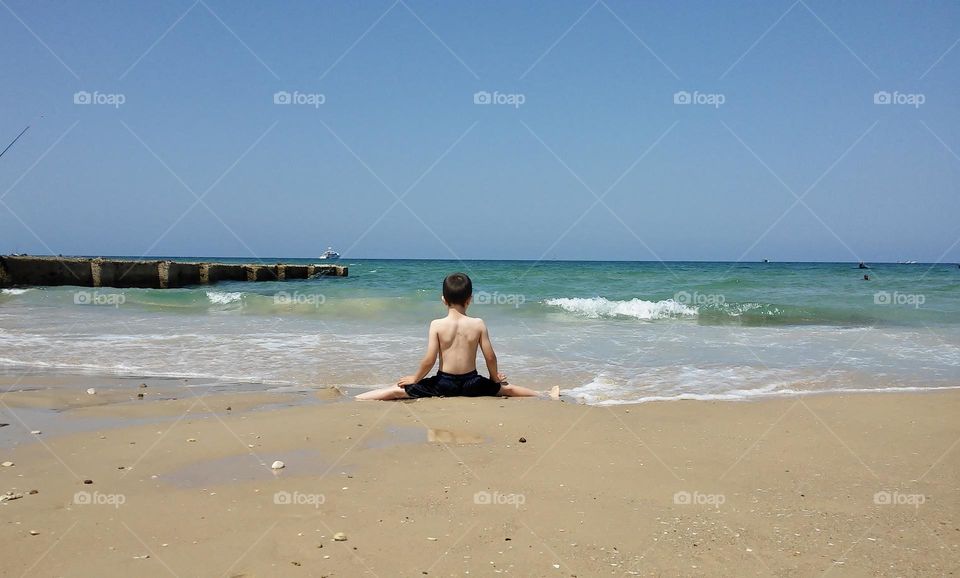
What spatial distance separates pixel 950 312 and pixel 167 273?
984 inches

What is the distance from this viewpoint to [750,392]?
648 centimetres

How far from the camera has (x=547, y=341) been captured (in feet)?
34.7

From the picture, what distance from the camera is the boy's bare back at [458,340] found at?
575 cm

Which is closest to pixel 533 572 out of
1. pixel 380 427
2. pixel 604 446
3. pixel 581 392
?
pixel 604 446
